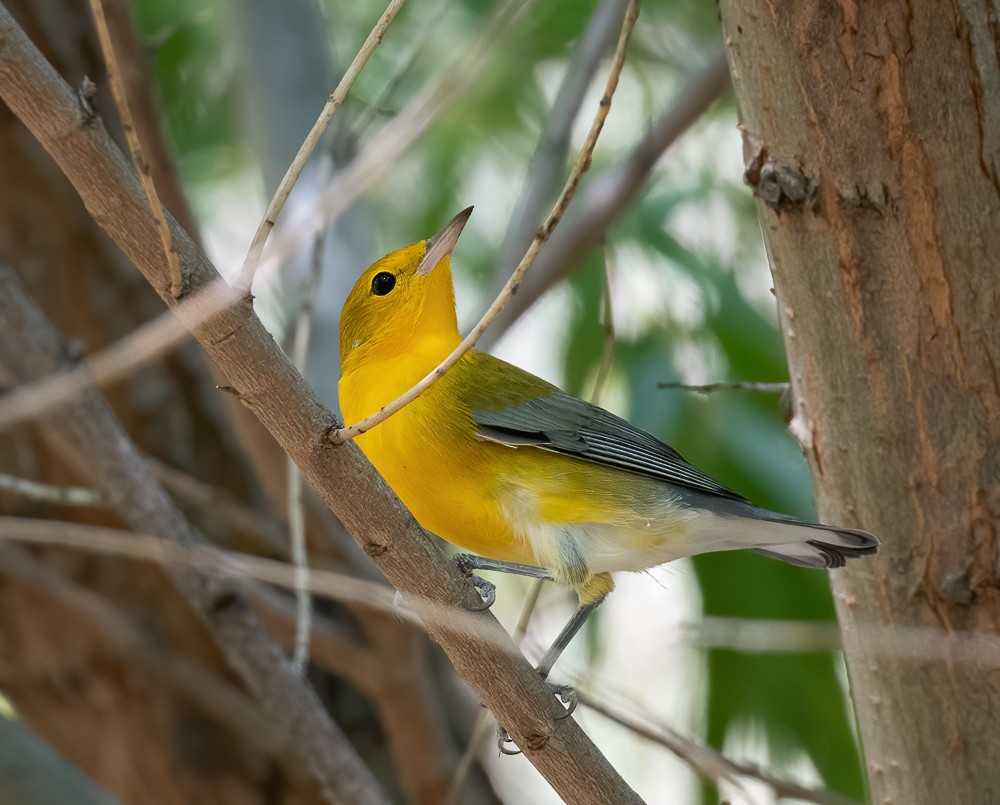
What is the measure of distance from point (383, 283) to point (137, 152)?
2.22 metres

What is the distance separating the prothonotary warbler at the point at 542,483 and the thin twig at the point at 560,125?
112cm

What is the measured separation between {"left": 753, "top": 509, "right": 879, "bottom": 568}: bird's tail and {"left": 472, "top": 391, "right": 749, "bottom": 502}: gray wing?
32 centimetres

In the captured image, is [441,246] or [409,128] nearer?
[409,128]

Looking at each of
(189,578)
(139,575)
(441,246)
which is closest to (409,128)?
(441,246)

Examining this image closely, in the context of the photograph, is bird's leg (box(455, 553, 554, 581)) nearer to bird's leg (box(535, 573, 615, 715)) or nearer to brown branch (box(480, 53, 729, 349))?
bird's leg (box(535, 573, 615, 715))

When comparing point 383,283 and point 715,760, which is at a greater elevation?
point 383,283

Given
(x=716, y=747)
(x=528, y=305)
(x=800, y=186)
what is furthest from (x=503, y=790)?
(x=800, y=186)

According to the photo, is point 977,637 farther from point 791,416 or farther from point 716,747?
point 716,747

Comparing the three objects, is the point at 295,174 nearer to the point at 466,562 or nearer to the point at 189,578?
the point at 466,562

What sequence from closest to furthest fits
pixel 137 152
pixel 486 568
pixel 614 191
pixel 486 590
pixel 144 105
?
1. pixel 137 152
2. pixel 486 590
3. pixel 486 568
4. pixel 144 105
5. pixel 614 191

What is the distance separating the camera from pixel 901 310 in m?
2.45

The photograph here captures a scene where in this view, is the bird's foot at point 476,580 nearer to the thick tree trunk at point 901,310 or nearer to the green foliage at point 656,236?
the thick tree trunk at point 901,310

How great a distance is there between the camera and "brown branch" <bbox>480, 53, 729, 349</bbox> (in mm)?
4371

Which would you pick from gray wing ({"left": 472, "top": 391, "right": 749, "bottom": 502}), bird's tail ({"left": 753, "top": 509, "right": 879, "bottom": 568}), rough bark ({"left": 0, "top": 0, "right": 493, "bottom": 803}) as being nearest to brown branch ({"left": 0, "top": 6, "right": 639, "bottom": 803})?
bird's tail ({"left": 753, "top": 509, "right": 879, "bottom": 568})
